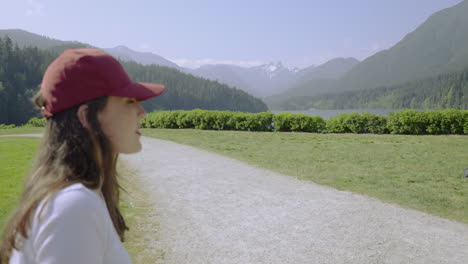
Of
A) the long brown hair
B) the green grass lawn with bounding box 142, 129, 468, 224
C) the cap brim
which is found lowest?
the green grass lawn with bounding box 142, 129, 468, 224

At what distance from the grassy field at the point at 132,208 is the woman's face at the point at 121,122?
519mm

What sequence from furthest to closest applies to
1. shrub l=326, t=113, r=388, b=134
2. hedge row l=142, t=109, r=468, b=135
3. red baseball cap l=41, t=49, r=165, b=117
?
shrub l=326, t=113, r=388, b=134, hedge row l=142, t=109, r=468, b=135, red baseball cap l=41, t=49, r=165, b=117

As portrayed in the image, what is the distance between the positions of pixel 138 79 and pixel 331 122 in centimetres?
9984

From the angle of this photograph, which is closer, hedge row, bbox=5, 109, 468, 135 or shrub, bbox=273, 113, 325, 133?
hedge row, bbox=5, 109, 468, 135

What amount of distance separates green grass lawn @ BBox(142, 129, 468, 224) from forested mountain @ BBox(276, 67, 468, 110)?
9053 centimetres

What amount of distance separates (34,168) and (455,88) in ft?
421

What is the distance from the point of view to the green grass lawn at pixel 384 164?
6137 mm

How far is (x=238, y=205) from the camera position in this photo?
5.61 m

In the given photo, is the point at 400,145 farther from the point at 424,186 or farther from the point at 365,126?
the point at 424,186

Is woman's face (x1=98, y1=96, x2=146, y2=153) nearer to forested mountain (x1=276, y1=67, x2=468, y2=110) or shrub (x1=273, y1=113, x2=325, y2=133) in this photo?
shrub (x1=273, y1=113, x2=325, y2=133)

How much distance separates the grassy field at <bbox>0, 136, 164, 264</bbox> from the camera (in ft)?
12.5

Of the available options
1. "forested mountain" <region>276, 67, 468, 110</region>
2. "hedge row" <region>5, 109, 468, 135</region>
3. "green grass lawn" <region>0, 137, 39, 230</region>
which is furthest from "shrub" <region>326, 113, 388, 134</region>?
"forested mountain" <region>276, 67, 468, 110</region>

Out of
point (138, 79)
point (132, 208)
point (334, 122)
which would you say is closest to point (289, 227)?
point (132, 208)

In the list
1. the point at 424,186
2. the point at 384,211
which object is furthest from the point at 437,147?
the point at 384,211
